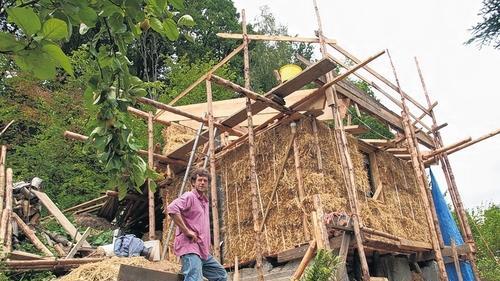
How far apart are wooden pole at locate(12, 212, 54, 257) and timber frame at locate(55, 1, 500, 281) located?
2218 mm

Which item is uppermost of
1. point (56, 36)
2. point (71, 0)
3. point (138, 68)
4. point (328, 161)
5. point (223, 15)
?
point (223, 15)

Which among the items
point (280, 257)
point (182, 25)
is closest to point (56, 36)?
point (182, 25)

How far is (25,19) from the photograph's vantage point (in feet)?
3.87

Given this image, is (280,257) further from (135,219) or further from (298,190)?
(135,219)

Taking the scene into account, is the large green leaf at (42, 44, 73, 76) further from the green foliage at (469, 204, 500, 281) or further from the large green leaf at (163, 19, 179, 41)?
the green foliage at (469, 204, 500, 281)

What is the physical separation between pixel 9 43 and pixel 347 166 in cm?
745

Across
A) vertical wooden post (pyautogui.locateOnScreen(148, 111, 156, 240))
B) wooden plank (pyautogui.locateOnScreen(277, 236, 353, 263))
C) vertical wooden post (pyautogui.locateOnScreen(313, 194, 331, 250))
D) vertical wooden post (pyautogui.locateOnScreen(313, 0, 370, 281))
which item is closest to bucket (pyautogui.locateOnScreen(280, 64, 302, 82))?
vertical wooden post (pyautogui.locateOnScreen(313, 0, 370, 281))

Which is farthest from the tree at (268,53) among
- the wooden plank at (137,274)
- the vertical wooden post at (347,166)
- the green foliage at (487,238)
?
the wooden plank at (137,274)

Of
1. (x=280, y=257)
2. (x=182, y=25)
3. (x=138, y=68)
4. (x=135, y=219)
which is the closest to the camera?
(x=182, y=25)

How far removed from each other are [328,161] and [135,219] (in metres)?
7.14

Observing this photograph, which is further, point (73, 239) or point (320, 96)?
point (73, 239)

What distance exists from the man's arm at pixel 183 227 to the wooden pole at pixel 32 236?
5.94m

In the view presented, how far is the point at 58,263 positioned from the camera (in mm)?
8477

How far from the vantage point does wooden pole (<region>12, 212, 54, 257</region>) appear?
9.81 m
